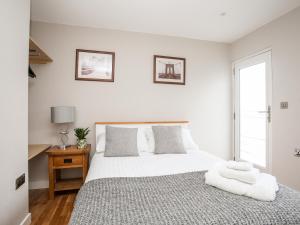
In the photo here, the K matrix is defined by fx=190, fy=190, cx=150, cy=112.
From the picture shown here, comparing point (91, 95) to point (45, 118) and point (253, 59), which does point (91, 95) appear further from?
point (253, 59)

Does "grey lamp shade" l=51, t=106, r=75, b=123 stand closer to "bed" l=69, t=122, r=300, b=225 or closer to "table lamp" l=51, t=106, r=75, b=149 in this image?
"table lamp" l=51, t=106, r=75, b=149

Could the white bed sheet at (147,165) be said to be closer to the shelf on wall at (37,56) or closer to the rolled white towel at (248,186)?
the rolled white towel at (248,186)

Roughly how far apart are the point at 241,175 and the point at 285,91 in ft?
6.03

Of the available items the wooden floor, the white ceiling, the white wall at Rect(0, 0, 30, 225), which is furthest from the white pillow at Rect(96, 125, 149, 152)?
the white ceiling

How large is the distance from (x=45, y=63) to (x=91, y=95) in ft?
2.63

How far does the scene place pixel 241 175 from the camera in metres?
1.35

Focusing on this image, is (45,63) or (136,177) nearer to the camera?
(136,177)

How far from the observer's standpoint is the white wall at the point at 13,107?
149cm

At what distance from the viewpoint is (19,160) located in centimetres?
177

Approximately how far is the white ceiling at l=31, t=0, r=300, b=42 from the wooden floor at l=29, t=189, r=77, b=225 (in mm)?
2479

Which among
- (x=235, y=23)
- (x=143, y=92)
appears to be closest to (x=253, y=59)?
(x=235, y=23)

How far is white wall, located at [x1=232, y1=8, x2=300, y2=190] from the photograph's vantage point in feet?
7.94

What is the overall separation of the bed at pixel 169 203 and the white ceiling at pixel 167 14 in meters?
2.01

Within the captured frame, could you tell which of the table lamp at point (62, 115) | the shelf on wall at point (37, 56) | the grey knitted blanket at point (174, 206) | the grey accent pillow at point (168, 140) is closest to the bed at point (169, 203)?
the grey knitted blanket at point (174, 206)
